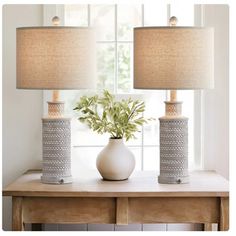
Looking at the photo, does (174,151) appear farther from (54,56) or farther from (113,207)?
(54,56)

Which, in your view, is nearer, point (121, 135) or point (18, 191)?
point (18, 191)

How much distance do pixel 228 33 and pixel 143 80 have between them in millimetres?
783

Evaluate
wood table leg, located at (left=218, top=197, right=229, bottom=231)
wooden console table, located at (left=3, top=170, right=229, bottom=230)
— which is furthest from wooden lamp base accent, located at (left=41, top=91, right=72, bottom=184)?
wood table leg, located at (left=218, top=197, right=229, bottom=231)

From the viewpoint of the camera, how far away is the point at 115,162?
10.9 feet

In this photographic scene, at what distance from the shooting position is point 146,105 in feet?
12.3

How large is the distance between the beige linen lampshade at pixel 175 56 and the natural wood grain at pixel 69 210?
2.16 ft

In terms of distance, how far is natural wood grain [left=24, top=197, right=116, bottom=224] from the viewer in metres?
3.15

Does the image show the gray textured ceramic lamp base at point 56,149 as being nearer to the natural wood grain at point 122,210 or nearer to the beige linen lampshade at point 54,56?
the beige linen lampshade at point 54,56

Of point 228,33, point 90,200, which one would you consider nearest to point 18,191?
point 90,200

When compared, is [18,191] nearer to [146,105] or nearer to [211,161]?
[146,105]

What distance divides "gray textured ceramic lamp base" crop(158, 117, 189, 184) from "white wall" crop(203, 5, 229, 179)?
18.2 inches

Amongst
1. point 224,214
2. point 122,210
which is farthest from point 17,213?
point 224,214

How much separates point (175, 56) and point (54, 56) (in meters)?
0.62

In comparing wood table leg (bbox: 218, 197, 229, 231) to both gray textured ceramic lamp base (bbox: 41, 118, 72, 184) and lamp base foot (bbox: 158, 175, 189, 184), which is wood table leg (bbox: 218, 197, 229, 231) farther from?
gray textured ceramic lamp base (bbox: 41, 118, 72, 184)
